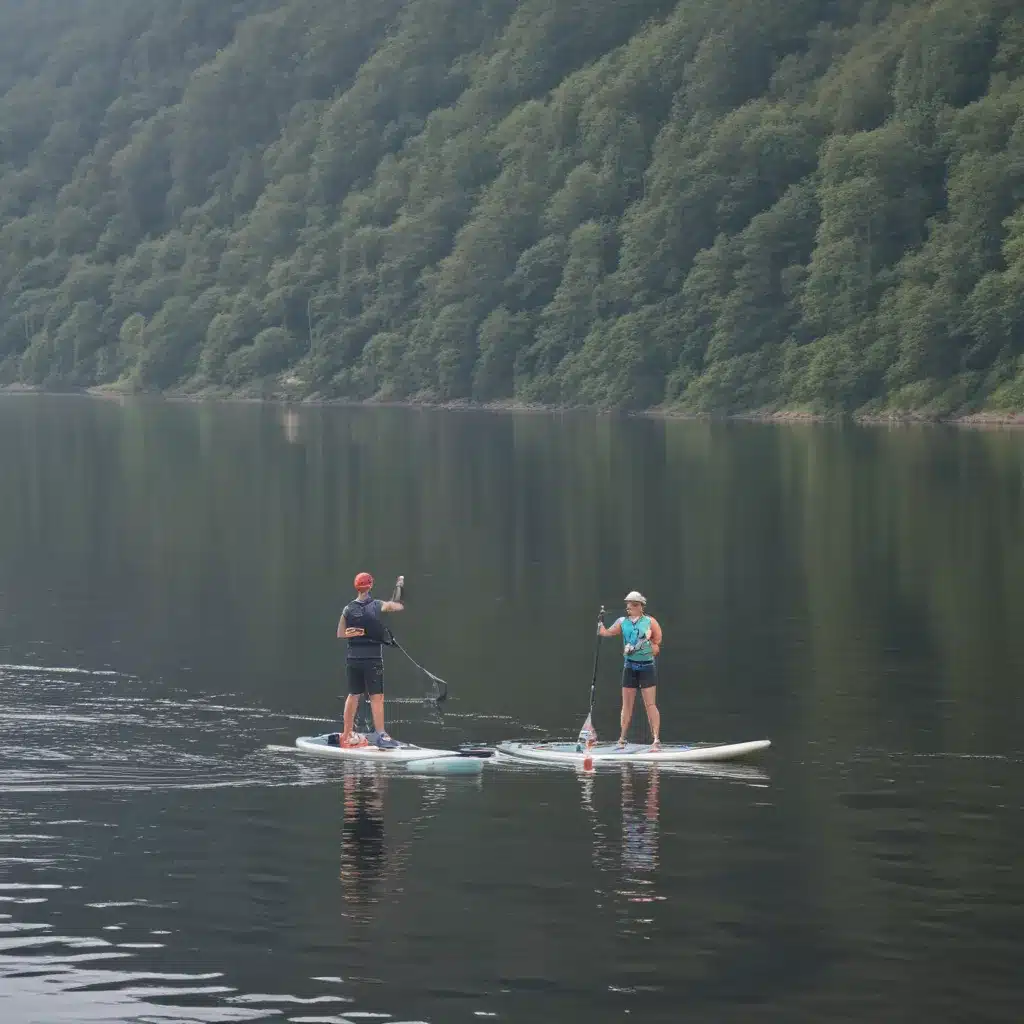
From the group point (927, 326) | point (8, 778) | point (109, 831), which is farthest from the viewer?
point (927, 326)

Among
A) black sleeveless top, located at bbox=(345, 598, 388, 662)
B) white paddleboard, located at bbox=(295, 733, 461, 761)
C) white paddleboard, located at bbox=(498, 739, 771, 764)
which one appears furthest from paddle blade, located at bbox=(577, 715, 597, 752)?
black sleeveless top, located at bbox=(345, 598, 388, 662)

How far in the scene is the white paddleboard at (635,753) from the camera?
32.0 meters

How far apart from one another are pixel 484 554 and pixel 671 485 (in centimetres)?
2230

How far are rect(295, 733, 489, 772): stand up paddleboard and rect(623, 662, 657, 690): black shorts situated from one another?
3.11 m

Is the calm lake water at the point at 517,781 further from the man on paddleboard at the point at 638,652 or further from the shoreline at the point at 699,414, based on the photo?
the shoreline at the point at 699,414

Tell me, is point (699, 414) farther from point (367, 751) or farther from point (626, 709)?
point (367, 751)

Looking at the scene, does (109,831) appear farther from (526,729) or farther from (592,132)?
(592,132)

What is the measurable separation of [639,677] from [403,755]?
160 inches

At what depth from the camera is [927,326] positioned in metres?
137

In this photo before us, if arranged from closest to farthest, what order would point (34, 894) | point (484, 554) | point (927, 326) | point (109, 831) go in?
point (34, 894), point (109, 831), point (484, 554), point (927, 326)

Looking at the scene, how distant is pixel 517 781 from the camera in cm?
3108

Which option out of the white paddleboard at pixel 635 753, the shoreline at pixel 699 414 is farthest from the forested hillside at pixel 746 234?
the white paddleboard at pixel 635 753

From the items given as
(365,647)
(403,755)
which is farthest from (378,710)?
(403,755)

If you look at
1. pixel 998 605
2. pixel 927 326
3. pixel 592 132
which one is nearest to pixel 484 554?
pixel 998 605
